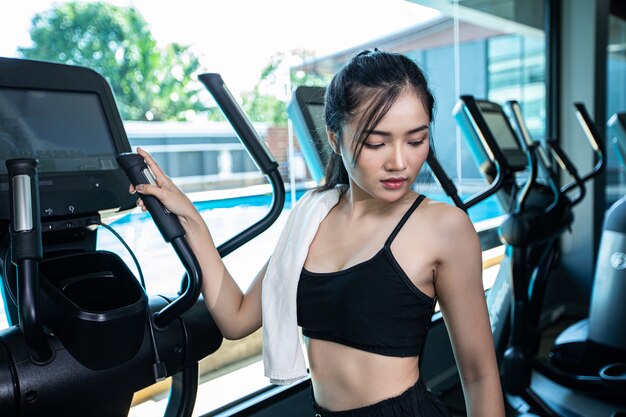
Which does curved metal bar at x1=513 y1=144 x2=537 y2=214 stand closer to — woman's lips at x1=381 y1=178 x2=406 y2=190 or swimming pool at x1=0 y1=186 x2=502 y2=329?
swimming pool at x1=0 y1=186 x2=502 y2=329

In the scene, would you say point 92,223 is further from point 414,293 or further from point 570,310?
point 570,310

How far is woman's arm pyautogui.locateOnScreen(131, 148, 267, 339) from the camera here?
114 cm

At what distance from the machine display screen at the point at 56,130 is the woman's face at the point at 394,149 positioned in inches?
22.9

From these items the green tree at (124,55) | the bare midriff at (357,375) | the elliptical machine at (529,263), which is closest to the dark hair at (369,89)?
the bare midriff at (357,375)

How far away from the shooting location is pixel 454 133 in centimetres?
418

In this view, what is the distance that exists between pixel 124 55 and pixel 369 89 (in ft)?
4.73

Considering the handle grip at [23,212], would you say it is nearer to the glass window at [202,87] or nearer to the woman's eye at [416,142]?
the woman's eye at [416,142]

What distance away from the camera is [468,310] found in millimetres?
1102

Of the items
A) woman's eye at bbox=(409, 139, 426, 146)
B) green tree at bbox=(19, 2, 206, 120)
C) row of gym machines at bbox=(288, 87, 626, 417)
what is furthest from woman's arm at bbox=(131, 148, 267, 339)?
row of gym machines at bbox=(288, 87, 626, 417)

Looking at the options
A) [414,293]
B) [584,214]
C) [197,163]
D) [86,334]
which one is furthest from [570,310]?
[86,334]

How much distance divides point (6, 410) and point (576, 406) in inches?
98.0

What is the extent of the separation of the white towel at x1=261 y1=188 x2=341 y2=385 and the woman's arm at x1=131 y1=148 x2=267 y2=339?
3.2 inches

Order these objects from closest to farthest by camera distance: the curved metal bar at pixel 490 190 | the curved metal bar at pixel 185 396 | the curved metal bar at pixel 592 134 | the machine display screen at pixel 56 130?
the machine display screen at pixel 56 130 < the curved metal bar at pixel 185 396 < the curved metal bar at pixel 490 190 < the curved metal bar at pixel 592 134

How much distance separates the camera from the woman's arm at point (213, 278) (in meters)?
1.14
